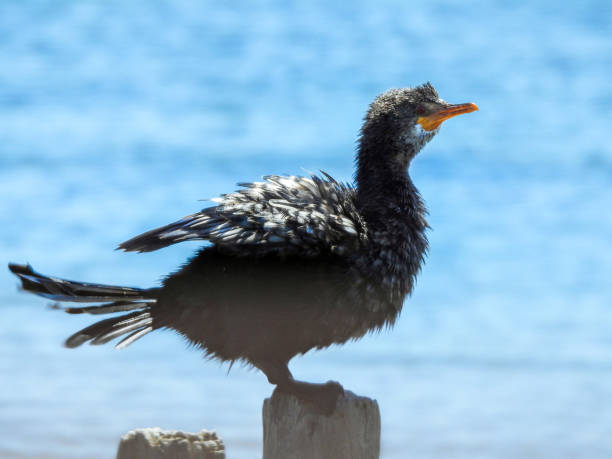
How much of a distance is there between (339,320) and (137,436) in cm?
106

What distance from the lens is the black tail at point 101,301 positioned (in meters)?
3.30

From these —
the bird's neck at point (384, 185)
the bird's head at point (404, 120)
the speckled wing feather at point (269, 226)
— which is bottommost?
the speckled wing feather at point (269, 226)

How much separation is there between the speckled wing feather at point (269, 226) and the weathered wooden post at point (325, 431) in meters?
0.74

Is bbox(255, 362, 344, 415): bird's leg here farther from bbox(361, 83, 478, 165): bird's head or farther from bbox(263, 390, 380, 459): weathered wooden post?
bbox(361, 83, 478, 165): bird's head

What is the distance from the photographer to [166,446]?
2.77 m

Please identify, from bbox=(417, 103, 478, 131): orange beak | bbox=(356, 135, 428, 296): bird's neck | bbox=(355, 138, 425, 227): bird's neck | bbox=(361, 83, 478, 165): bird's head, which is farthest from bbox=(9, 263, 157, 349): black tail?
bbox=(417, 103, 478, 131): orange beak

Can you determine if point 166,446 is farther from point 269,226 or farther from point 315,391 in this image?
point 269,226

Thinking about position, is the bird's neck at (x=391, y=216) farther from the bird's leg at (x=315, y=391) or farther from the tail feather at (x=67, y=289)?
the tail feather at (x=67, y=289)

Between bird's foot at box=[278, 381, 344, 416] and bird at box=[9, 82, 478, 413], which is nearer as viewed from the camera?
bird's foot at box=[278, 381, 344, 416]

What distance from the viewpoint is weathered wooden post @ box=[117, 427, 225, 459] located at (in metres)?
2.77

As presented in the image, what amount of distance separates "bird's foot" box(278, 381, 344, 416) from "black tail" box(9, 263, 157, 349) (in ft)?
2.92

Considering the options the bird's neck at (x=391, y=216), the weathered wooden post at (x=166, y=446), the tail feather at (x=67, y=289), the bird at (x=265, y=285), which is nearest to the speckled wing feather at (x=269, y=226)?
the bird at (x=265, y=285)

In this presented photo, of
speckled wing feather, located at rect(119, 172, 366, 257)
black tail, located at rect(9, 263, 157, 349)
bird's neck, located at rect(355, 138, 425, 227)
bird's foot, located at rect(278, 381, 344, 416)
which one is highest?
bird's neck, located at rect(355, 138, 425, 227)

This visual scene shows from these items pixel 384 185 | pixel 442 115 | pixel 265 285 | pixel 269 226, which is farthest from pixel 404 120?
pixel 265 285
